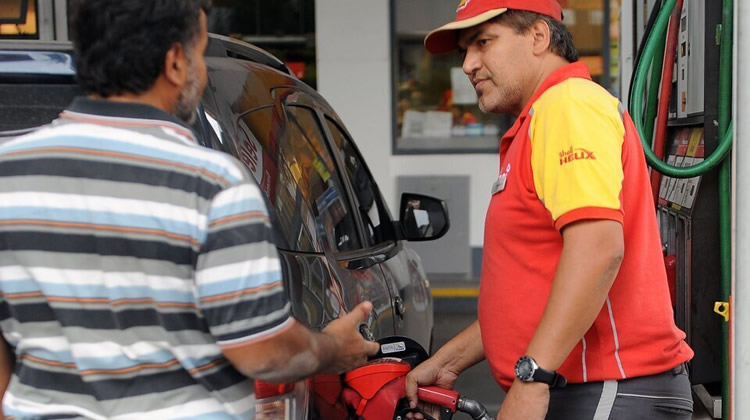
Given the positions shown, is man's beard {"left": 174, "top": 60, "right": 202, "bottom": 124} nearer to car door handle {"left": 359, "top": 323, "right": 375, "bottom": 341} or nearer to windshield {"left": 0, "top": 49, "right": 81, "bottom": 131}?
windshield {"left": 0, "top": 49, "right": 81, "bottom": 131}

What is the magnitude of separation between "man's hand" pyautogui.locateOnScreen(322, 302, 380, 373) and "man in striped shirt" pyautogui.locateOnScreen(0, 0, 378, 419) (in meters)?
0.13

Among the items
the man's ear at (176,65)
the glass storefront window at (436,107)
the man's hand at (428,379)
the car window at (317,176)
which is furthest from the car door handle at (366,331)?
the glass storefront window at (436,107)

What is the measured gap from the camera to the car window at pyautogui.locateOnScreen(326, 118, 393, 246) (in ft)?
14.1

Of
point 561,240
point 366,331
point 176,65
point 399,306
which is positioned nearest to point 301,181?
point 366,331

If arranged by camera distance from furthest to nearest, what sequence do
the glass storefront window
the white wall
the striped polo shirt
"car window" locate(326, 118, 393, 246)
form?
1. the glass storefront window
2. the white wall
3. "car window" locate(326, 118, 393, 246)
4. the striped polo shirt

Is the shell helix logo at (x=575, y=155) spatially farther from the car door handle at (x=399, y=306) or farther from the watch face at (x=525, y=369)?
the car door handle at (x=399, y=306)

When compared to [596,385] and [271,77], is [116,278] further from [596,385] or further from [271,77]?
[271,77]

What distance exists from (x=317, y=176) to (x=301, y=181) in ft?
0.95

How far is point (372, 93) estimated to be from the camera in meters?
10.3

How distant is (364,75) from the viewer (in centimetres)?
1023

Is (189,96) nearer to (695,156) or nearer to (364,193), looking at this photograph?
(695,156)

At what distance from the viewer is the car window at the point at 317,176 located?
3.42m

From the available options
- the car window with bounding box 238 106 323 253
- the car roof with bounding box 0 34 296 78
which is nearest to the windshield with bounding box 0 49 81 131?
the car roof with bounding box 0 34 296 78

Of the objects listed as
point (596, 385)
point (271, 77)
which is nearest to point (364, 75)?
point (271, 77)
